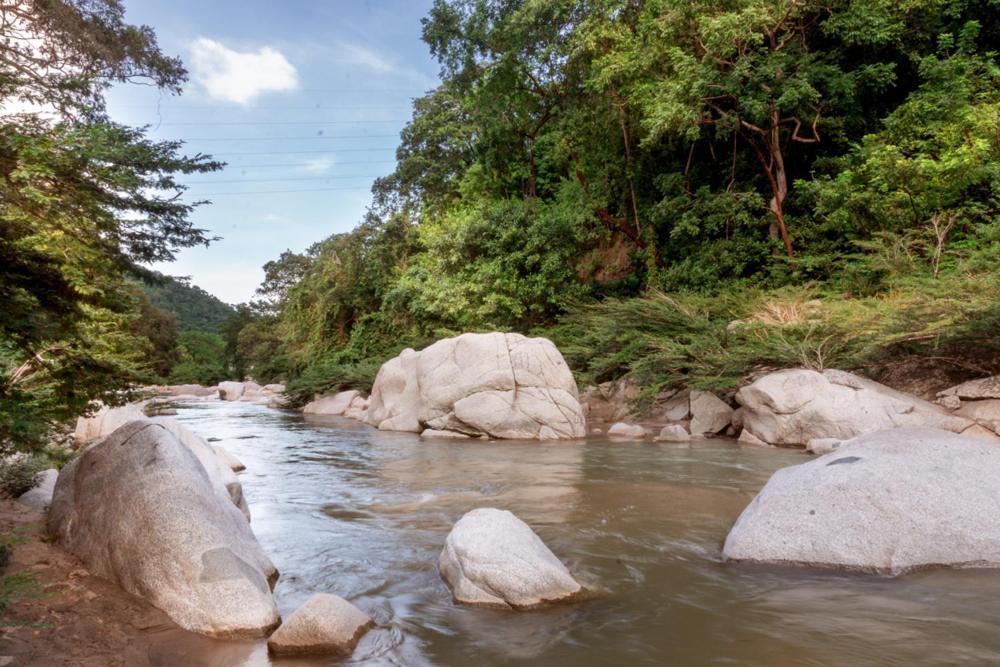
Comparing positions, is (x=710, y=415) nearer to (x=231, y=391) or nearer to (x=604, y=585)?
(x=604, y=585)

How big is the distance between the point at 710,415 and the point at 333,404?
1244 cm

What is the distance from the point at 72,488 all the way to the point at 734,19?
13.9 metres

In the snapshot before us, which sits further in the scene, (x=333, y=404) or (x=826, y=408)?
(x=333, y=404)

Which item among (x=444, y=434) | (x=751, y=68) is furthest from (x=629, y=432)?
(x=751, y=68)

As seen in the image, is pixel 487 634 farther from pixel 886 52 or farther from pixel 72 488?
pixel 886 52

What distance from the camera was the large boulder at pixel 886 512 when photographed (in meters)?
4.08

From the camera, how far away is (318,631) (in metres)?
3.04

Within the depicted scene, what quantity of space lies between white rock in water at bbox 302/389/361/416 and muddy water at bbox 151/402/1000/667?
1128cm

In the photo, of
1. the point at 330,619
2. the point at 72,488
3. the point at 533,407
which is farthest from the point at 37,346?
the point at 533,407

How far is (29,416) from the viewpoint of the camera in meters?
3.08

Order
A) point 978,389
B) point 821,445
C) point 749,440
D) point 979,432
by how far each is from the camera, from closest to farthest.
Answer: point 979,432
point 821,445
point 978,389
point 749,440

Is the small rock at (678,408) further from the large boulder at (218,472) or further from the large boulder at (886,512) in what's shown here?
the large boulder at (218,472)

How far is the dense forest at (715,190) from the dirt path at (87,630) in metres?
10.0

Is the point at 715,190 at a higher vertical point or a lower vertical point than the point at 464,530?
higher
